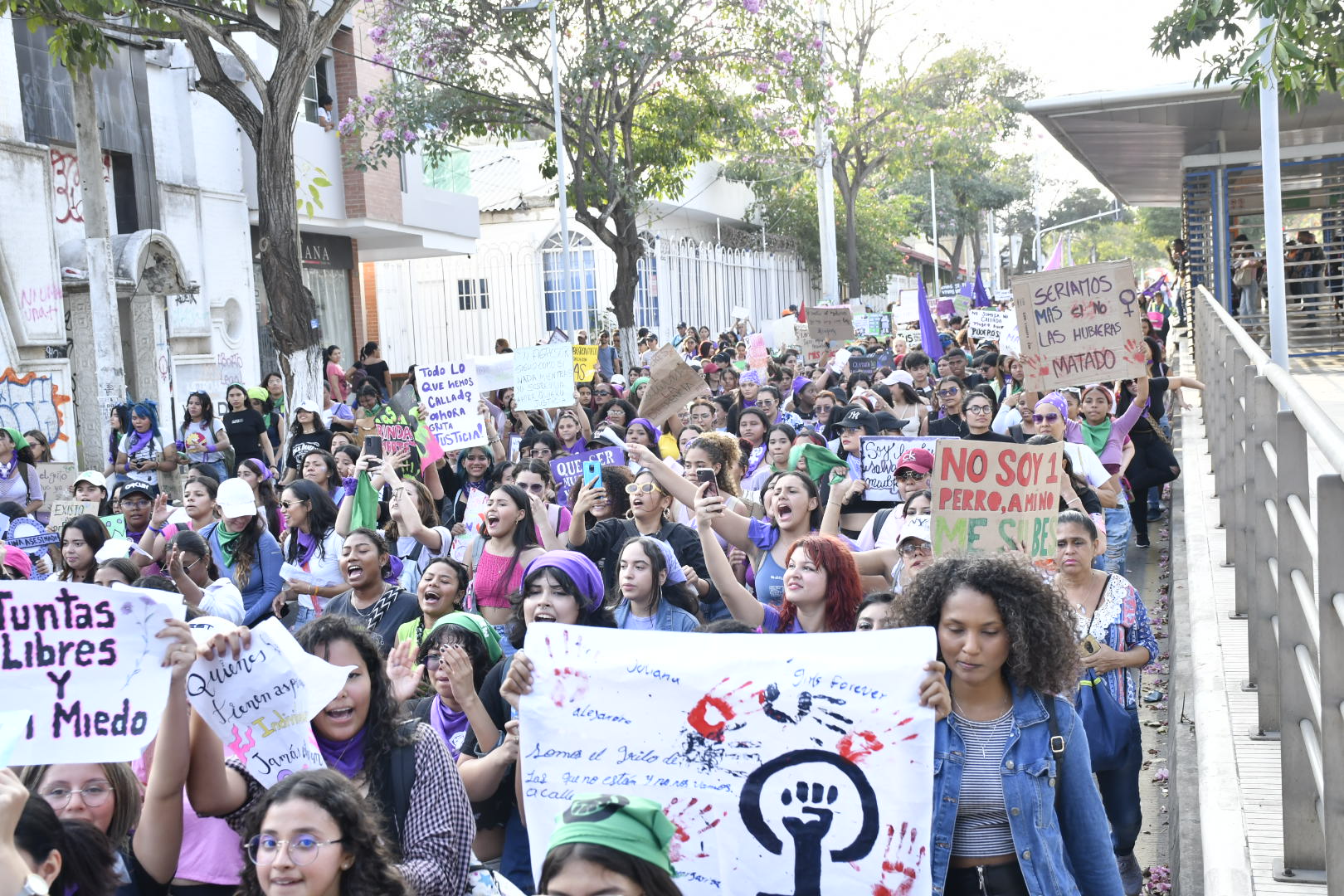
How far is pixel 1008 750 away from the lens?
3.73 meters

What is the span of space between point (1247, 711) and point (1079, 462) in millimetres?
3613

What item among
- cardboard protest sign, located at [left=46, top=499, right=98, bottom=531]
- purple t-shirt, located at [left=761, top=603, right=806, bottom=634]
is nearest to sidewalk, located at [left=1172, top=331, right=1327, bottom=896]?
purple t-shirt, located at [left=761, top=603, right=806, bottom=634]

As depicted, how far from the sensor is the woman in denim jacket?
365 cm

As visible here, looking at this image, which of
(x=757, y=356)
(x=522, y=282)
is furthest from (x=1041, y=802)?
(x=522, y=282)

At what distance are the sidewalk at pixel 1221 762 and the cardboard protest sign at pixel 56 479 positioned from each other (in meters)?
8.72

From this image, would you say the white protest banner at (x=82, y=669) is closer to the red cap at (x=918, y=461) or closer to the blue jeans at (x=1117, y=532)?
the red cap at (x=918, y=461)

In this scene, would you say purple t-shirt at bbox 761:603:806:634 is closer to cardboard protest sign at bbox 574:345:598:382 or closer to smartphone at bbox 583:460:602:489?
smartphone at bbox 583:460:602:489

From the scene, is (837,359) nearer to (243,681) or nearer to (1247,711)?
(1247,711)

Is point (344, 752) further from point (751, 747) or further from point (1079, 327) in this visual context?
point (1079, 327)

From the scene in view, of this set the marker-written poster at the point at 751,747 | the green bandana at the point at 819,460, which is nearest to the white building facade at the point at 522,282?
the green bandana at the point at 819,460

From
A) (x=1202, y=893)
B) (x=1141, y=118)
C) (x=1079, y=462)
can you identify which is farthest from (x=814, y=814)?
(x=1141, y=118)

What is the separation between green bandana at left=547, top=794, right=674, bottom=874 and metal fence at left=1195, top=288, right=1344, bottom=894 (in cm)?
172

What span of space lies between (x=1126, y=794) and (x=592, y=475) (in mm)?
3766

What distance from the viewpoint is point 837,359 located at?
65.7 ft
